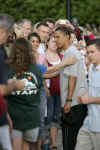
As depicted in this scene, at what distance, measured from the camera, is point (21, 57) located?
607cm

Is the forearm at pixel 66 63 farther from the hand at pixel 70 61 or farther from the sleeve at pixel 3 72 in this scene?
the sleeve at pixel 3 72

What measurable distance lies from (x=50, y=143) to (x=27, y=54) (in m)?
2.88

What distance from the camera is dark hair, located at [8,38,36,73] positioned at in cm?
605

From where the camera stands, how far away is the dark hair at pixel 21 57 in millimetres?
6051

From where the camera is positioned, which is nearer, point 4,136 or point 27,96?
point 4,136

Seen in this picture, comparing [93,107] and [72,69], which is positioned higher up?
[72,69]

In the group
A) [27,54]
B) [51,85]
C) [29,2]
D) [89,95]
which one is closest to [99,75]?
[89,95]

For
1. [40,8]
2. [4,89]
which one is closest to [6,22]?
[4,89]

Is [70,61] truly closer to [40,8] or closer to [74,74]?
[74,74]

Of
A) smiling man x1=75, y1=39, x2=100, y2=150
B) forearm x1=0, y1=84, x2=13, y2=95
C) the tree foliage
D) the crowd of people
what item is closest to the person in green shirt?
the crowd of people

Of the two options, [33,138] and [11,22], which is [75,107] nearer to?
[33,138]

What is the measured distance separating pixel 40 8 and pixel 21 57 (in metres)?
25.2

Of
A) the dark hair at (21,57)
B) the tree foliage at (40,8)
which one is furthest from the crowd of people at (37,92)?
the tree foliage at (40,8)

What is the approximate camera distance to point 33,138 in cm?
617
